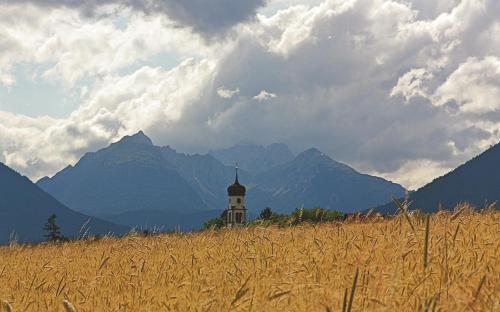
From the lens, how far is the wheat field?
13.9ft

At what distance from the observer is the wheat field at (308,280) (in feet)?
13.9

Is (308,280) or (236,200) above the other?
(236,200)

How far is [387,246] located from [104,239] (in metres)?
10.8

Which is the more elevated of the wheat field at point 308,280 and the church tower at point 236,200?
the church tower at point 236,200

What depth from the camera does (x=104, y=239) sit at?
1641 centimetres

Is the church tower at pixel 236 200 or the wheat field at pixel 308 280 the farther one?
the church tower at pixel 236 200

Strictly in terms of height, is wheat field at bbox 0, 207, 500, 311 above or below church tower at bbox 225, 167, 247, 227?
below

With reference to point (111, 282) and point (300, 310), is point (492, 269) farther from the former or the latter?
point (111, 282)

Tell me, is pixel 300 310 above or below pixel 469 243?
below

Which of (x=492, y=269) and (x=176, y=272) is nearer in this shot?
(x=492, y=269)

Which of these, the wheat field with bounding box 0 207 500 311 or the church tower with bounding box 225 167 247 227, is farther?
the church tower with bounding box 225 167 247 227

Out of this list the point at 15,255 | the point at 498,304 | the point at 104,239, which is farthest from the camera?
the point at 104,239

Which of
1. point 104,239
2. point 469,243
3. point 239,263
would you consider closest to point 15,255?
point 104,239

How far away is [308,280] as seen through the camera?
557cm
